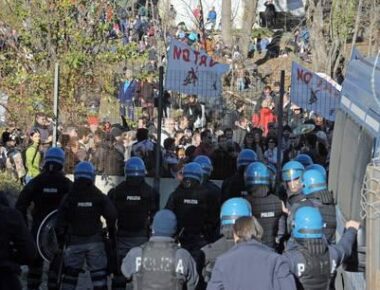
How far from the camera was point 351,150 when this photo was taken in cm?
1145

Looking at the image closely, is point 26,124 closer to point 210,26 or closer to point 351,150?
point 351,150

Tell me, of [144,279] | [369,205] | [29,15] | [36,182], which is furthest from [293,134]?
[369,205]

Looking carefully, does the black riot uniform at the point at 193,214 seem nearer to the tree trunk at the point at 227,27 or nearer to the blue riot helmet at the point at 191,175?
the blue riot helmet at the point at 191,175

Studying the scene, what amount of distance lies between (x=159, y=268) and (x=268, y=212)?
9.49 feet

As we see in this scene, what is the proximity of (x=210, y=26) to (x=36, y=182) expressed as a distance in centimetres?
2721

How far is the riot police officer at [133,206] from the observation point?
12.8m

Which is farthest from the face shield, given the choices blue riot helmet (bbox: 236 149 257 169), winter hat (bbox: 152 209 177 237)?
winter hat (bbox: 152 209 177 237)

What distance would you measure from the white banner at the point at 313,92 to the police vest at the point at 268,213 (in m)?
5.31

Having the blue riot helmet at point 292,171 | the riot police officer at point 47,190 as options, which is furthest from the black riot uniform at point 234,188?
the riot police officer at point 47,190

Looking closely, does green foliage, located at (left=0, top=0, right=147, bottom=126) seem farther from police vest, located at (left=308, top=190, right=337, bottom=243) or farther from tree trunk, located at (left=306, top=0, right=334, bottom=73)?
tree trunk, located at (left=306, top=0, right=334, bottom=73)

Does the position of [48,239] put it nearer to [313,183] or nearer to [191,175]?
[191,175]

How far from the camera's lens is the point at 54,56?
1998 cm

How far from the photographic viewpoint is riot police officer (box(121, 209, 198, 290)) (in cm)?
881

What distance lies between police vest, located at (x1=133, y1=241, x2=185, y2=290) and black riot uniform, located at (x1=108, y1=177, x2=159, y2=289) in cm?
389
